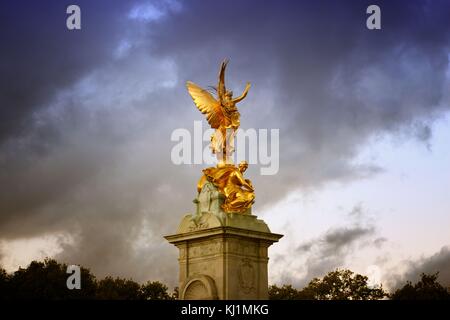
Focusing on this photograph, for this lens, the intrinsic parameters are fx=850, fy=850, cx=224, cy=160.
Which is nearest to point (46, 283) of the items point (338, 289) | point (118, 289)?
point (118, 289)

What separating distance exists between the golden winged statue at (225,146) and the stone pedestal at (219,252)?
411 mm

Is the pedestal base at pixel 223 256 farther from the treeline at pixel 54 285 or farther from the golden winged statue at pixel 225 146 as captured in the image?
the treeline at pixel 54 285

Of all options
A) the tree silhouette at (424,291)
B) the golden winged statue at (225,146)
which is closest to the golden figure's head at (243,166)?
the golden winged statue at (225,146)

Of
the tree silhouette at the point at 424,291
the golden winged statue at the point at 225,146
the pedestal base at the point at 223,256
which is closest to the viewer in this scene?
the pedestal base at the point at 223,256

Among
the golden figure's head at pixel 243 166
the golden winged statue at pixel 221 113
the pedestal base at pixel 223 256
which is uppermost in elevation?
the golden winged statue at pixel 221 113

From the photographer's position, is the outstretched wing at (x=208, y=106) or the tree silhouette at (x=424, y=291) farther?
the tree silhouette at (x=424, y=291)

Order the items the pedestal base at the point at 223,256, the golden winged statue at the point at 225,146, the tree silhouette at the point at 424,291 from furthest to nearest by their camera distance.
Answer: the tree silhouette at the point at 424,291 < the golden winged statue at the point at 225,146 < the pedestal base at the point at 223,256

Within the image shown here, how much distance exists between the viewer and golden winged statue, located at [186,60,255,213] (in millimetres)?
33844

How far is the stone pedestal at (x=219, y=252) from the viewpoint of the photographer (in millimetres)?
32281

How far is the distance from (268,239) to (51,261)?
32712mm

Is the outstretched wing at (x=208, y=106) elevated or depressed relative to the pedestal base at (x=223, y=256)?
elevated

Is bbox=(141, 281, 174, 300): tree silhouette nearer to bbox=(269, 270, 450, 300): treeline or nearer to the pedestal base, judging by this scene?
bbox=(269, 270, 450, 300): treeline

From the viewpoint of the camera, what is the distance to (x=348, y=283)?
2739 inches

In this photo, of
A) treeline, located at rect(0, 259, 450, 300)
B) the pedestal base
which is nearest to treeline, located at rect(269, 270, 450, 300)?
treeline, located at rect(0, 259, 450, 300)
